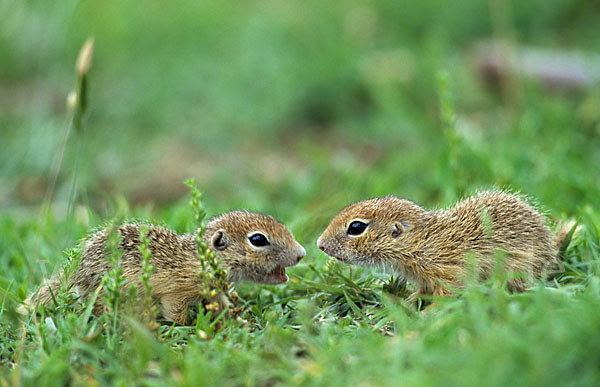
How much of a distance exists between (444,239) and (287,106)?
700 cm

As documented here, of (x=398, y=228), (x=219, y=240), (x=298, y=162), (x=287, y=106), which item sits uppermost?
(x=287, y=106)

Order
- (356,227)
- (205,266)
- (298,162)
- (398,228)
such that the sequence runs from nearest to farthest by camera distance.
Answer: (205,266) < (398,228) < (356,227) < (298,162)

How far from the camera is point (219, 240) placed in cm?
474

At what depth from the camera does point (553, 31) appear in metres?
12.6

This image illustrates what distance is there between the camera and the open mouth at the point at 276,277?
4.74m

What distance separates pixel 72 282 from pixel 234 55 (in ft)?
27.5

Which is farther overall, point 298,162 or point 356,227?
point 298,162

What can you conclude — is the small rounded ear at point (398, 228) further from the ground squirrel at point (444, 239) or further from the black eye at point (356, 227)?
the black eye at point (356, 227)

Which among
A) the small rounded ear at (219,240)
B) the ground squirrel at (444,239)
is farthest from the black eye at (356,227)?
the small rounded ear at (219,240)

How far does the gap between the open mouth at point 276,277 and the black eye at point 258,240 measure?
18cm

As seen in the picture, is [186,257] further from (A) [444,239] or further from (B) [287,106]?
(B) [287,106]

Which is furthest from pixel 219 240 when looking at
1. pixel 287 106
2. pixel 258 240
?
pixel 287 106

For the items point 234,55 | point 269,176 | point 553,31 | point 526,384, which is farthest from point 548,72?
point 526,384

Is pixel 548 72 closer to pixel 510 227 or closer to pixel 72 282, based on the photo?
pixel 510 227
